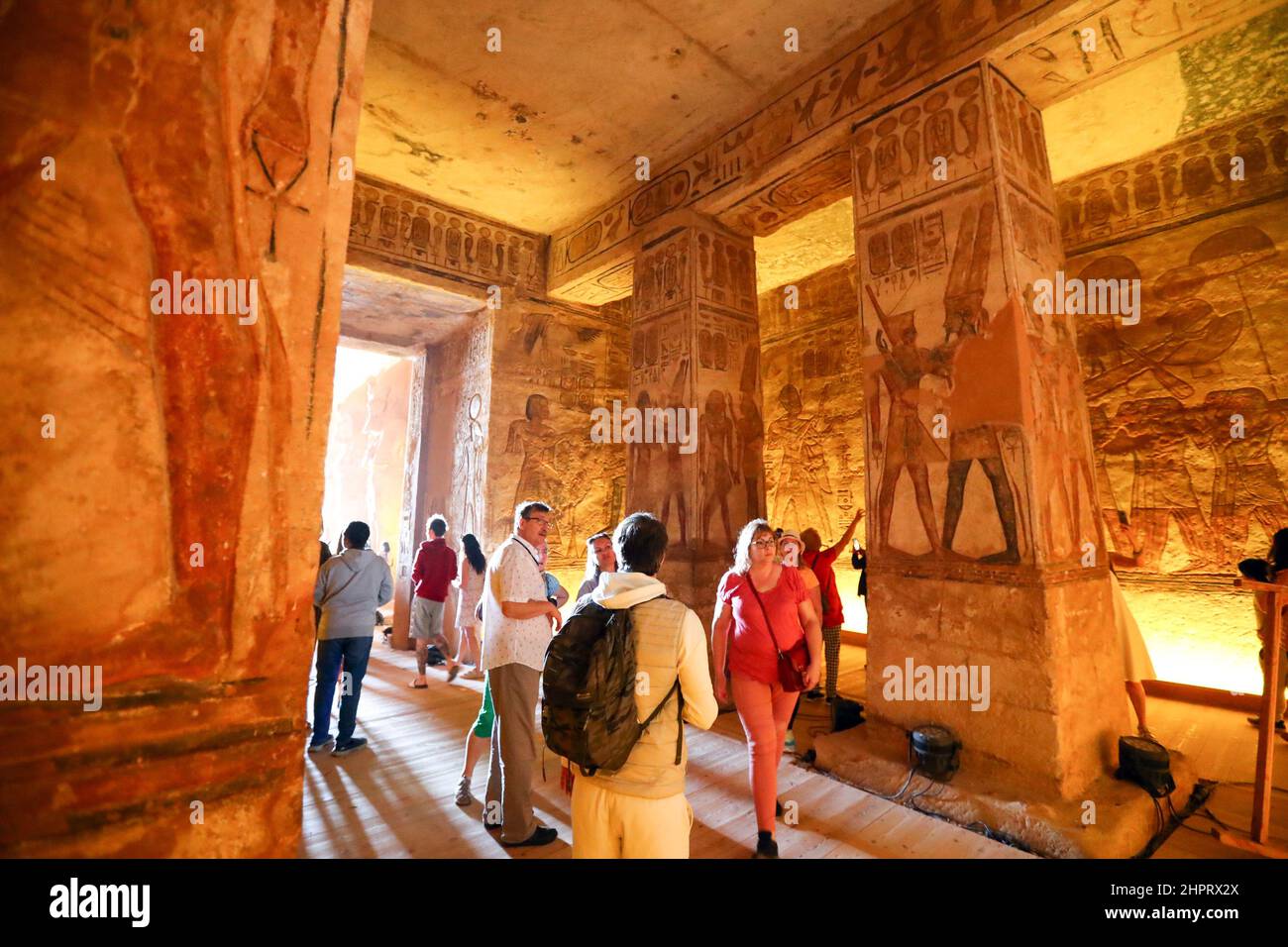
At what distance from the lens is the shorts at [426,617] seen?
611 centimetres

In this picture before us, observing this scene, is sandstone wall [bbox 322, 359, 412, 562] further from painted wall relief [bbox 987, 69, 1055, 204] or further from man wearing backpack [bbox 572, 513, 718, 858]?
painted wall relief [bbox 987, 69, 1055, 204]

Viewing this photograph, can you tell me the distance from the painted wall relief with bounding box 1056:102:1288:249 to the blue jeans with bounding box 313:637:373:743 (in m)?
8.80

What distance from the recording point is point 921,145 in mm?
4238

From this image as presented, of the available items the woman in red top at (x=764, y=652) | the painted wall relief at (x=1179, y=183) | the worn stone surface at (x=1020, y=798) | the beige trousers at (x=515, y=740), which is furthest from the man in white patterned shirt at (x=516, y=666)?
the painted wall relief at (x=1179, y=183)

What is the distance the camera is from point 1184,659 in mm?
5551

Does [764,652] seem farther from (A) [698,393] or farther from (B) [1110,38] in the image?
(B) [1110,38]

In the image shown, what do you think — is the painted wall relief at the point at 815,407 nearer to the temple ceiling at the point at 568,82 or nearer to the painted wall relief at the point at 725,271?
the painted wall relief at the point at 725,271

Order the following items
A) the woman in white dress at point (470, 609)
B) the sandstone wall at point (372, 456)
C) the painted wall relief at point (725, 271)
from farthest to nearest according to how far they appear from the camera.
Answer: the sandstone wall at point (372, 456) < the painted wall relief at point (725, 271) < the woman in white dress at point (470, 609)

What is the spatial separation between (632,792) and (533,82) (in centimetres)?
636

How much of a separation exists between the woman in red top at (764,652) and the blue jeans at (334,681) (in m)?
2.88

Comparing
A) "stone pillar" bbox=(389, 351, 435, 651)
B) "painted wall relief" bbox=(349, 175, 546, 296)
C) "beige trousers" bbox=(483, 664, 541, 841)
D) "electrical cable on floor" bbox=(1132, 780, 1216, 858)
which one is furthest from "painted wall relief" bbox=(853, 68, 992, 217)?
"stone pillar" bbox=(389, 351, 435, 651)

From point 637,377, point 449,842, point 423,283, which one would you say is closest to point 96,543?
point 449,842
